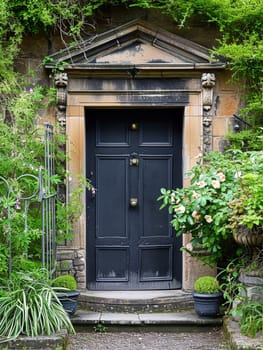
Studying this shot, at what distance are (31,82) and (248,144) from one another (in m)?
2.64

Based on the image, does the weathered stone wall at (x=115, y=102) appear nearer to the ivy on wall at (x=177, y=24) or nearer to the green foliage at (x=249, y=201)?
the ivy on wall at (x=177, y=24)

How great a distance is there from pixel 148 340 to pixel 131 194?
192cm

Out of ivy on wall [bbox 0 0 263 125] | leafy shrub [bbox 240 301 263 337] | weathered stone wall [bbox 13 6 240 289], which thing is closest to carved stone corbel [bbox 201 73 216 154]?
weathered stone wall [bbox 13 6 240 289]

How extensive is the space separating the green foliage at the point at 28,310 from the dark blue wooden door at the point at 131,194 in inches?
69.3

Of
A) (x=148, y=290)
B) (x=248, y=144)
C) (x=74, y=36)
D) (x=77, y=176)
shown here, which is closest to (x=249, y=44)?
(x=248, y=144)

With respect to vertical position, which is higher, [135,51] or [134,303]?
[135,51]

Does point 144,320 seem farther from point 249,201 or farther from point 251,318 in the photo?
point 249,201

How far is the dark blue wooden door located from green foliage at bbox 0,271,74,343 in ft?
5.77

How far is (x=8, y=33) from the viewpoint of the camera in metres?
6.57

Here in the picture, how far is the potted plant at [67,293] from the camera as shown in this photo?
19.2 ft

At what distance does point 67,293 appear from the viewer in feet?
19.3

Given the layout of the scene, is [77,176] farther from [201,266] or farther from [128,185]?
[201,266]

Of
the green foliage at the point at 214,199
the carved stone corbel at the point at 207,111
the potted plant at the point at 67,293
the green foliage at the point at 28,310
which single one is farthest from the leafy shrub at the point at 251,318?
the carved stone corbel at the point at 207,111

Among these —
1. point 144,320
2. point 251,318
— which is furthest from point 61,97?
→ point 251,318
